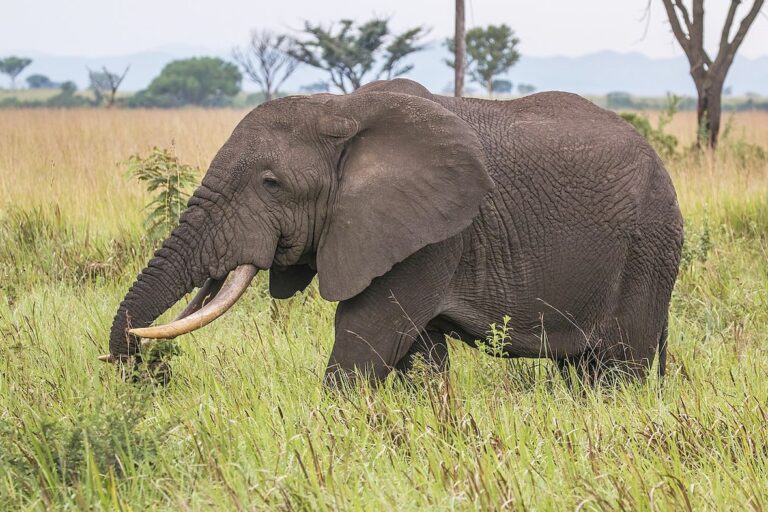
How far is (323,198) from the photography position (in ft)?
14.6

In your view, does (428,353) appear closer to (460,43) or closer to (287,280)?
(287,280)

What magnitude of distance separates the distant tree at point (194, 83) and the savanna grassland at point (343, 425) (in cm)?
→ 6514

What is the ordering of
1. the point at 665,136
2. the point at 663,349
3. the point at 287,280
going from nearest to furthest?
the point at 287,280 → the point at 663,349 → the point at 665,136

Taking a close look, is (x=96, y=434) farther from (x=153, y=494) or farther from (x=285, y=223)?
(x=285, y=223)

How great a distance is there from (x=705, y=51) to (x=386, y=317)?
39.3 ft

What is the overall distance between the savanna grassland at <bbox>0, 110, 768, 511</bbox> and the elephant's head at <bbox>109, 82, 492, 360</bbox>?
43 cm

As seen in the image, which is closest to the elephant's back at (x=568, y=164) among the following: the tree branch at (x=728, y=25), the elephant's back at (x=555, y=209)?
the elephant's back at (x=555, y=209)

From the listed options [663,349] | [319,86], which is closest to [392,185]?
[663,349]

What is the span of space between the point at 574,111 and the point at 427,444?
2053 mm

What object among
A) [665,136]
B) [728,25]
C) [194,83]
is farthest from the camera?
[194,83]

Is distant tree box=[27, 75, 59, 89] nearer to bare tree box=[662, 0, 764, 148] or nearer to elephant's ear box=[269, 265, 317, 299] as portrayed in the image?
bare tree box=[662, 0, 764, 148]

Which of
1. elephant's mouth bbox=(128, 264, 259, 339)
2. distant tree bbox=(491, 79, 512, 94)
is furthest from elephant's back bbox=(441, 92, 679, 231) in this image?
distant tree bbox=(491, 79, 512, 94)

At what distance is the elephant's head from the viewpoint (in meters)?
4.29

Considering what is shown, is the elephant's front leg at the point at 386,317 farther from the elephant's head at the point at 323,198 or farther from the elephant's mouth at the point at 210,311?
the elephant's mouth at the point at 210,311
